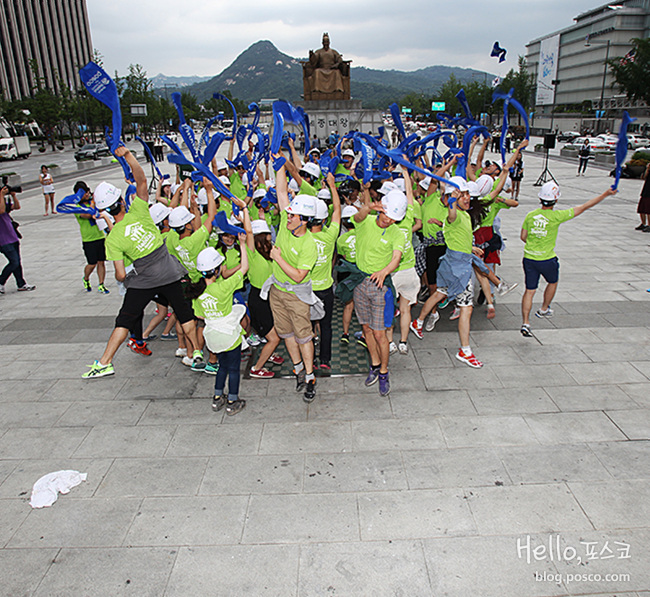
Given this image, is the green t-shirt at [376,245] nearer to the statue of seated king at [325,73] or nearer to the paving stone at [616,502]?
the paving stone at [616,502]

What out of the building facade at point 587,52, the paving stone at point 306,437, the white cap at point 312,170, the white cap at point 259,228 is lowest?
the paving stone at point 306,437

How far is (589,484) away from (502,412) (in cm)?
101

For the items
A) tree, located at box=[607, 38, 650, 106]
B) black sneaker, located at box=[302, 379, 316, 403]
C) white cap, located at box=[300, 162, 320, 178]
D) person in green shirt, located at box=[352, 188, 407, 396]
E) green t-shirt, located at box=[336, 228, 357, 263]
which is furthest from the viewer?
tree, located at box=[607, 38, 650, 106]

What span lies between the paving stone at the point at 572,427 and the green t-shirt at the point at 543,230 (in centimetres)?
211

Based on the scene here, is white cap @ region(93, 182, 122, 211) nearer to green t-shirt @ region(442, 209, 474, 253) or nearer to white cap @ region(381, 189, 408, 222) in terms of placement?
white cap @ region(381, 189, 408, 222)

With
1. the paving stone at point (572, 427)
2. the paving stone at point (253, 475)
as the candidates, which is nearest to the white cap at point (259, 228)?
the paving stone at point (253, 475)

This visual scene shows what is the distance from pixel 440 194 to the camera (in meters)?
6.34

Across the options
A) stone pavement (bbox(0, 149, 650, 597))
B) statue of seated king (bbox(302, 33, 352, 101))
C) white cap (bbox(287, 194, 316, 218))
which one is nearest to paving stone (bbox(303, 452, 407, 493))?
stone pavement (bbox(0, 149, 650, 597))

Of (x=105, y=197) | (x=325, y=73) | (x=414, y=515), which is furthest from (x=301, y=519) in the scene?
(x=325, y=73)

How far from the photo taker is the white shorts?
523cm

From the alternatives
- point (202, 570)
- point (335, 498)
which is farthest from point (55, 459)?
point (335, 498)

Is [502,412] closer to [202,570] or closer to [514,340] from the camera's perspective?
[514,340]

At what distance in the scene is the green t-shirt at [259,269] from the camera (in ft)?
16.2

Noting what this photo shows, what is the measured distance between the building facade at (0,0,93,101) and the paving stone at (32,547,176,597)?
6529 cm
